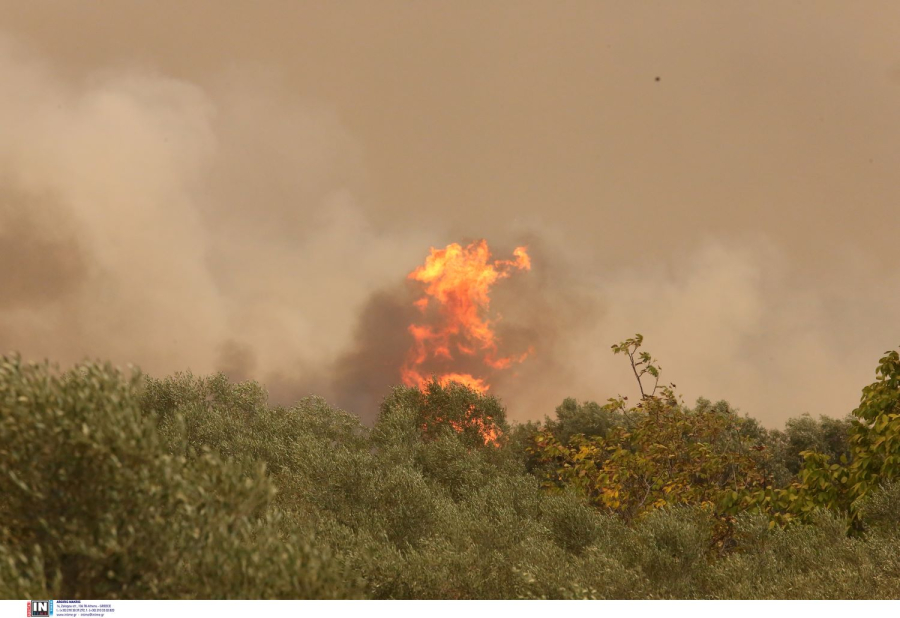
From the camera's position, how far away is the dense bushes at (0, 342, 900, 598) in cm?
938

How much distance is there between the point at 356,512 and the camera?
24406 millimetres

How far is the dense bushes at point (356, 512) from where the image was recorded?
369 inches

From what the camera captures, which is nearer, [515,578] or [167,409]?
[515,578]

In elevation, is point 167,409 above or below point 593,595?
above

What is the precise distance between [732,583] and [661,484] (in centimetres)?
1013

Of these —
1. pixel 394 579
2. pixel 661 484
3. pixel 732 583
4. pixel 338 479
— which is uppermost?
pixel 338 479

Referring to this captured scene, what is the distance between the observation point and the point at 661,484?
27734 millimetres

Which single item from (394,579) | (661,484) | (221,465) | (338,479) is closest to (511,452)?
(661,484)

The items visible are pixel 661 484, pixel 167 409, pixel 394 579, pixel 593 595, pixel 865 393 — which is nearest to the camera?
pixel 593 595

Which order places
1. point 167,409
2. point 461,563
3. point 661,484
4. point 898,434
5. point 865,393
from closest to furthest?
point 461,563
point 898,434
point 865,393
point 661,484
point 167,409

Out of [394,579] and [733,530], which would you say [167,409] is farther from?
[733,530]

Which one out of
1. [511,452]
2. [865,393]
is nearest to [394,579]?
[865,393]

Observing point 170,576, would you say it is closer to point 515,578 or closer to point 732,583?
point 515,578

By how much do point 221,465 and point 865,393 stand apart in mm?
20304
